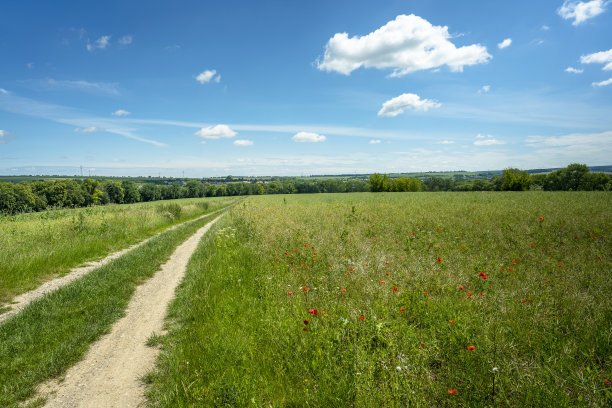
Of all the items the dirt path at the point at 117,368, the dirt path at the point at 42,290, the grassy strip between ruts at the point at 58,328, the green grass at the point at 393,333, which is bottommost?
the dirt path at the point at 42,290

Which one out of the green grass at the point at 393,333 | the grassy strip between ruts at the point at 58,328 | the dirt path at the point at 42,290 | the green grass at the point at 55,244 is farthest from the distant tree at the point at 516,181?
the dirt path at the point at 42,290

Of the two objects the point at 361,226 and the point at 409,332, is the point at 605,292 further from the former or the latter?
the point at 361,226

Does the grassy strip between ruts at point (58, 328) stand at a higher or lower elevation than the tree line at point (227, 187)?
lower

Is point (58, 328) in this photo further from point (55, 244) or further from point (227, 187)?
point (227, 187)

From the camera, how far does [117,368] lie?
4078 millimetres

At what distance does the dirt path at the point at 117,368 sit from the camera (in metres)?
3.47

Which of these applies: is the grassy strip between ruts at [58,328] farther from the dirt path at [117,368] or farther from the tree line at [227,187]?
the tree line at [227,187]

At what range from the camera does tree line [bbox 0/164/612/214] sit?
56.9 m

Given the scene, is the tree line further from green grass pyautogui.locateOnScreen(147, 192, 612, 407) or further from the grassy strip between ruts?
green grass pyautogui.locateOnScreen(147, 192, 612, 407)

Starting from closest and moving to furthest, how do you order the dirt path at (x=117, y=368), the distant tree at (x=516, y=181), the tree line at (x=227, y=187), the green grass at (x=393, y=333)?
the green grass at (x=393, y=333) < the dirt path at (x=117, y=368) < the tree line at (x=227, y=187) < the distant tree at (x=516, y=181)

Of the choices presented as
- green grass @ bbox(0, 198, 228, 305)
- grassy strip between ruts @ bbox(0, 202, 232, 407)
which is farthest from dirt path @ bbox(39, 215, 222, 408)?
green grass @ bbox(0, 198, 228, 305)

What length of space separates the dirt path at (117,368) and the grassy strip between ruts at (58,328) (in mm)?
211

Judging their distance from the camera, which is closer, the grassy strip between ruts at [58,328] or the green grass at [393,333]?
the green grass at [393,333]

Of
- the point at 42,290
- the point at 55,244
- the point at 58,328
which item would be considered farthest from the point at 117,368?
the point at 55,244
